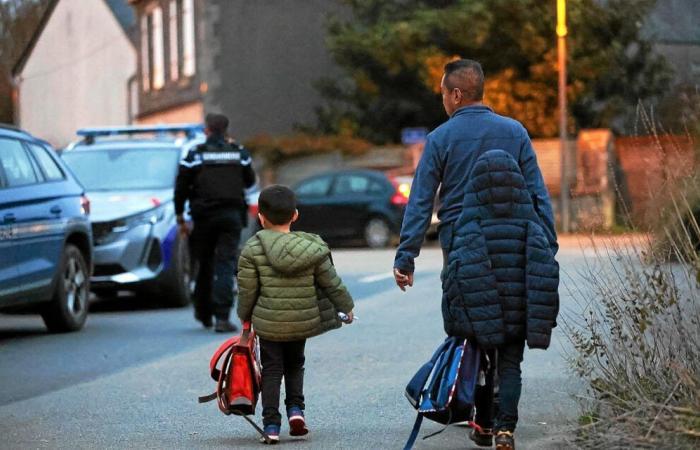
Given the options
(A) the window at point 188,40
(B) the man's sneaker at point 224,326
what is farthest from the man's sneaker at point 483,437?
(A) the window at point 188,40

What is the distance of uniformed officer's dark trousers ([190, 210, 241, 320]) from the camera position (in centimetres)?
1247

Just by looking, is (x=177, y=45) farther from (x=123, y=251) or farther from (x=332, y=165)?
(x=123, y=251)

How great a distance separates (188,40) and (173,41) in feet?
5.49

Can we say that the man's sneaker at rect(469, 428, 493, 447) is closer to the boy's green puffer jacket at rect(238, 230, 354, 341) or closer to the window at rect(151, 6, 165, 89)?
the boy's green puffer jacket at rect(238, 230, 354, 341)

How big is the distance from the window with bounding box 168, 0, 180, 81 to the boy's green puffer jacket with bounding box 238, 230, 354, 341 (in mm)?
36909

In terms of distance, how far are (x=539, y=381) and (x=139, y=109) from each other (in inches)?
1535

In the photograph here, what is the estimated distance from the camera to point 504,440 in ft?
21.1

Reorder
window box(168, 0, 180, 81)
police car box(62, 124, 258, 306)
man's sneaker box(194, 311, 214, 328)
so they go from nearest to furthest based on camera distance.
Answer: man's sneaker box(194, 311, 214, 328) → police car box(62, 124, 258, 306) → window box(168, 0, 180, 81)

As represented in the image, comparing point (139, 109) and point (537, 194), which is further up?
point (537, 194)

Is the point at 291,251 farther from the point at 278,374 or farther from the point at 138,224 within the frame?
the point at 138,224

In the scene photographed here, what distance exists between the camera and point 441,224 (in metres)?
6.74

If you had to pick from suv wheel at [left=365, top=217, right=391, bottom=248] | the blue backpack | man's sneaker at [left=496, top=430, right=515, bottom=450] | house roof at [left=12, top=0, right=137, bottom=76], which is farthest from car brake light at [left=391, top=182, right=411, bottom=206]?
house roof at [left=12, top=0, right=137, bottom=76]

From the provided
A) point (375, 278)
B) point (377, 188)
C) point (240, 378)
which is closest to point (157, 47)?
point (377, 188)

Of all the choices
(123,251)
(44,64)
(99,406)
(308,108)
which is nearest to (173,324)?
(123,251)
